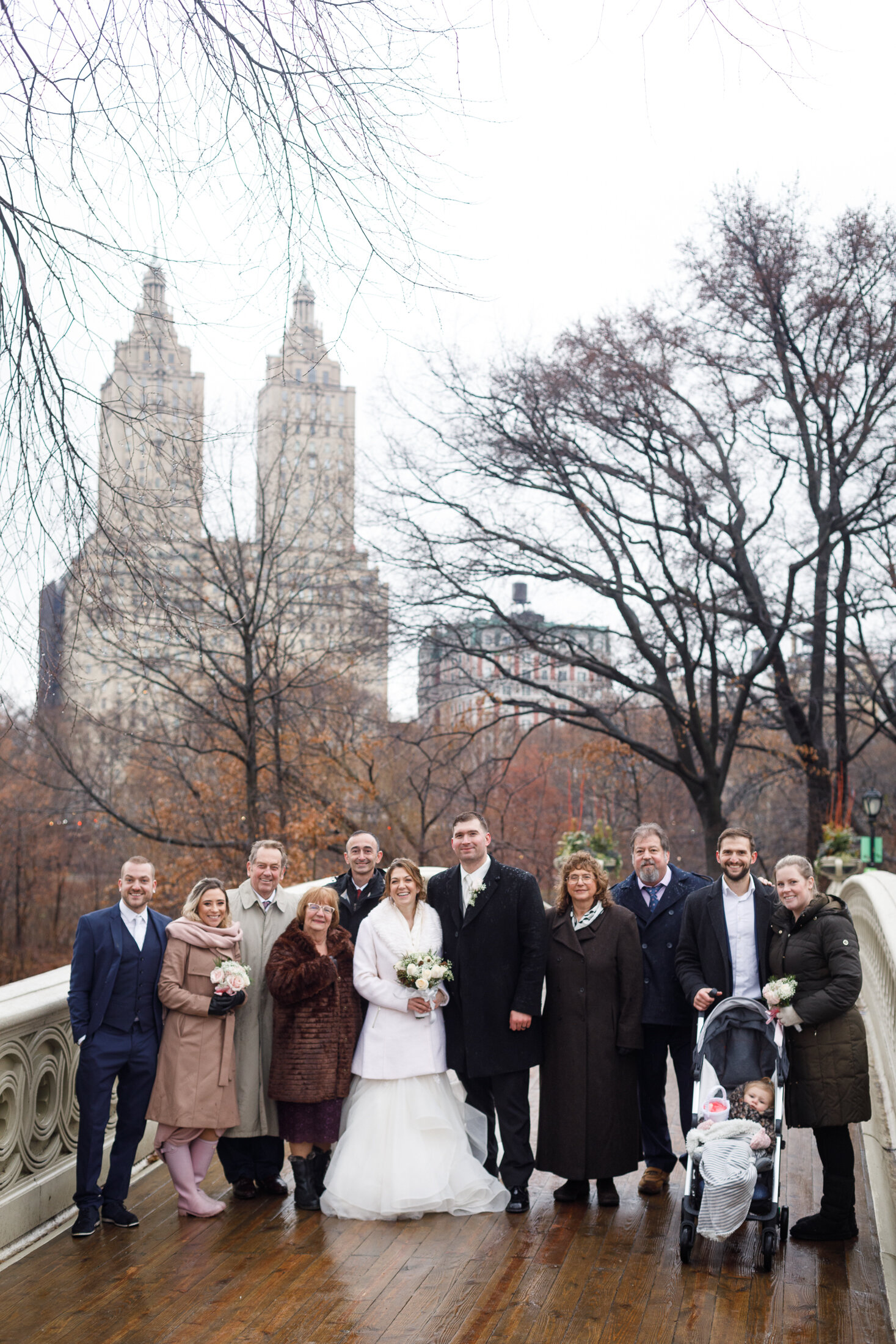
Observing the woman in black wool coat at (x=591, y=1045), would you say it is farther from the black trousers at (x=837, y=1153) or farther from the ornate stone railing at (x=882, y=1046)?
the ornate stone railing at (x=882, y=1046)

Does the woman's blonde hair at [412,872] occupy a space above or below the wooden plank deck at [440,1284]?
above

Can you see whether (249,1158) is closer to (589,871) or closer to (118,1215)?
(118,1215)

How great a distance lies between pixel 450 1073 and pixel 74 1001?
4826 mm

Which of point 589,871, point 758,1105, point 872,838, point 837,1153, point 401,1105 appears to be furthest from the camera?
point 872,838

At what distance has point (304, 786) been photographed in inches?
784

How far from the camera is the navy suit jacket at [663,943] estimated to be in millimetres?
6188

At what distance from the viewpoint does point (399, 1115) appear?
5.88 m

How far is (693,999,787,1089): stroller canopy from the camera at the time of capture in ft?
17.4

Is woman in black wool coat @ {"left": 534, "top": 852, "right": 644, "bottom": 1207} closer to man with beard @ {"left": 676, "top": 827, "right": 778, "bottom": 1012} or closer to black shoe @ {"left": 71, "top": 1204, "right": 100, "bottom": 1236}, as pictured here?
man with beard @ {"left": 676, "top": 827, "right": 778, "bottom": 1012}

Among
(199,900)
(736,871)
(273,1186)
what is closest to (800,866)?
(736,871)

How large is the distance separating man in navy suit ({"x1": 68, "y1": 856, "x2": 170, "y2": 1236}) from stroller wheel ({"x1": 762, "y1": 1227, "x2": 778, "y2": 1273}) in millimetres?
2816

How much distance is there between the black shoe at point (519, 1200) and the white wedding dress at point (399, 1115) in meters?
0.05

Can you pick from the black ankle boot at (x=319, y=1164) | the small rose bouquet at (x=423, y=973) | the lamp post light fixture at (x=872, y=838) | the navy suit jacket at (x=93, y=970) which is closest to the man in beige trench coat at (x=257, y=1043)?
the black ankle boot at (x=319, y=1164)

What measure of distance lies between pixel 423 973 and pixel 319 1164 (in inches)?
45.3
